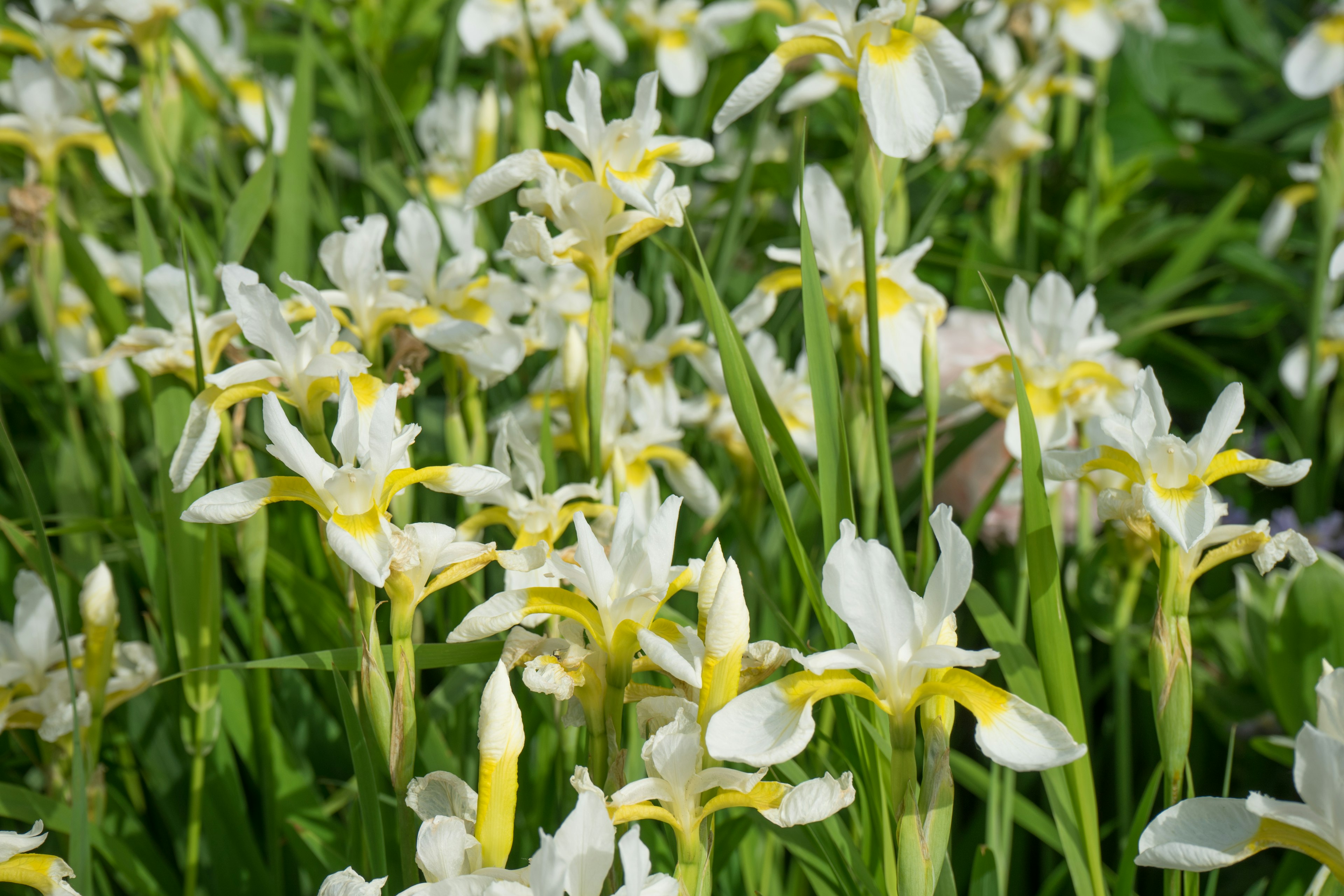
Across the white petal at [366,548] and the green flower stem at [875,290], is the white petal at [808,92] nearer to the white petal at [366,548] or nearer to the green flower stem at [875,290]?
the green flower stem at [875,290]

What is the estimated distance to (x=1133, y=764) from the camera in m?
1.64

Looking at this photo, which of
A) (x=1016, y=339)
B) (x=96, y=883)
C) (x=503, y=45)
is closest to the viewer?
(x=96, y=883)

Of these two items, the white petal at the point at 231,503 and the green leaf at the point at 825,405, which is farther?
the green leaf at the point at 825,405

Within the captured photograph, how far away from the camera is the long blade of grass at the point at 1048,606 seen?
2.84ft

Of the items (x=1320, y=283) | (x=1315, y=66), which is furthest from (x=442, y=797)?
(x=1315, y=66)

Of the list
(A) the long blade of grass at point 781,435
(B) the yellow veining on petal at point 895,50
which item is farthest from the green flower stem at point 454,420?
(B) the yellow veining on petal at point 895,50

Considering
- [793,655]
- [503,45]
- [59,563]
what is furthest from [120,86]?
[793,655]

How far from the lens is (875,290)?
1.03 m

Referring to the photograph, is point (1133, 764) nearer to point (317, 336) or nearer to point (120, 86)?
point (317, 336)

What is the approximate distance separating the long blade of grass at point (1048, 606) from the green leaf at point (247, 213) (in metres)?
0.90

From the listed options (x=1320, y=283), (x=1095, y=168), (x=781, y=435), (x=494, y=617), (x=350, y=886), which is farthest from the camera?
(x=1095, y=168)

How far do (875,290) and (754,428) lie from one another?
0.69 feet

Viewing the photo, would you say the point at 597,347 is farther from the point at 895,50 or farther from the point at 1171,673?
the point at 1171,673

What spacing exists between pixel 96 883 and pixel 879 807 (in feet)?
2.87
